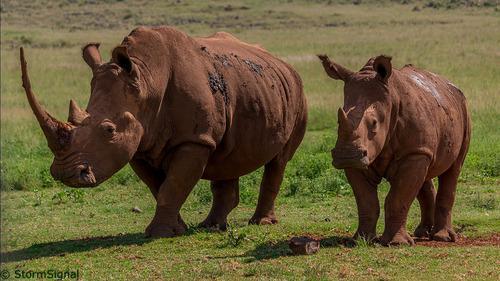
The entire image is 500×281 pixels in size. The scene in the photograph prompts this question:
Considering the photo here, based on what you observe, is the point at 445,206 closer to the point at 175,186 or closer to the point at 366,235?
the point at 366,235

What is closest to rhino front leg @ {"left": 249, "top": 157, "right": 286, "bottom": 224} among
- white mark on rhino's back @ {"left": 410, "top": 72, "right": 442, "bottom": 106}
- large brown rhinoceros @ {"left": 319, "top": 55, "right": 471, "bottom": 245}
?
white mark on rhino's back @ {"left": 410, "top": 72, "right": 442, "bottom": 106}

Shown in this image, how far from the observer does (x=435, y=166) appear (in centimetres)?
1070

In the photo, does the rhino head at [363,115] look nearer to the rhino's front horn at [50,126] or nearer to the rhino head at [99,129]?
the rhino head at [99,129]

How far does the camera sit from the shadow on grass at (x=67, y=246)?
10383 millimetres

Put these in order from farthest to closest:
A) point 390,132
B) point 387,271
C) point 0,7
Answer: point 0,7
point 390,132
point 387,271

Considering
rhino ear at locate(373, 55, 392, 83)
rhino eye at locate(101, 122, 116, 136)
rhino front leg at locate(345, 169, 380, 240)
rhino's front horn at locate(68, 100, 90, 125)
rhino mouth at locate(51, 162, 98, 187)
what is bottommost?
rhino front leg at locate(345, 169, 380, 240)

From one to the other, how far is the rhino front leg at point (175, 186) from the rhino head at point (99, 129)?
60 centimetres

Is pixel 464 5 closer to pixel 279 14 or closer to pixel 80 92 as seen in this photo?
pixel 279 14

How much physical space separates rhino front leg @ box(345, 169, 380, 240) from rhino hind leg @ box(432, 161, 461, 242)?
1.06 meters

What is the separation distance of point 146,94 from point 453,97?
3143mm

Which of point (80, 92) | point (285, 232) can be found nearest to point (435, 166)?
point (285, 232)

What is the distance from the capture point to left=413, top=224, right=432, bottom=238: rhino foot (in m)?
11.4

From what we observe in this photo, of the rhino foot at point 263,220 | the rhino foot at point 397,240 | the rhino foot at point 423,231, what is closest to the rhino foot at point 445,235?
the rhino foot at point 423,231

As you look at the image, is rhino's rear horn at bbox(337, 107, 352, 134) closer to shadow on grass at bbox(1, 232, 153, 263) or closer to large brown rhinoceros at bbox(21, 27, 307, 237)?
large brown rhinoceros at bbox(21, 27, 307, 237)
